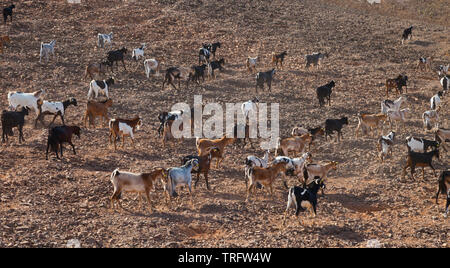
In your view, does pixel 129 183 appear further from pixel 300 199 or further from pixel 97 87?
pixel 97 87

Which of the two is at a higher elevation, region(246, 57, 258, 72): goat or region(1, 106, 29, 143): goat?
region(246, 57, 258, 72): goat

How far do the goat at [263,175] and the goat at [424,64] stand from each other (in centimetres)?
1783

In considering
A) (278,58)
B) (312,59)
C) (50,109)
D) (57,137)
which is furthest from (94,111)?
(312,59)

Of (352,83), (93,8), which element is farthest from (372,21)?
(93,8)

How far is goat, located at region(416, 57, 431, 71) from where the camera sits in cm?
2936

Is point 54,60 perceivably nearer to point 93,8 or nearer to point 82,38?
point 82,38

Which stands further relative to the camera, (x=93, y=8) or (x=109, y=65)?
(x=93, y=8)

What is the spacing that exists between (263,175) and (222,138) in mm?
3577

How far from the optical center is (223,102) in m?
23.6

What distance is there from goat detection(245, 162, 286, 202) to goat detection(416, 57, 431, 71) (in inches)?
702

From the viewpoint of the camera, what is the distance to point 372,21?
3841 cm

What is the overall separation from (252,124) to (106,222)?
981 cm

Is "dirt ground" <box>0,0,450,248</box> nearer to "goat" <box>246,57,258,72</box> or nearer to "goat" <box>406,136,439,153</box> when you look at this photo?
"goat" <box>246,57,258,72</box>

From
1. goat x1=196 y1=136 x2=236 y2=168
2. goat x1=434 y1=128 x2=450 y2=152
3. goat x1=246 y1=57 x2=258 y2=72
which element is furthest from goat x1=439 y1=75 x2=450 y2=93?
goat x1=196 y1=136 x2=236 y2=168
